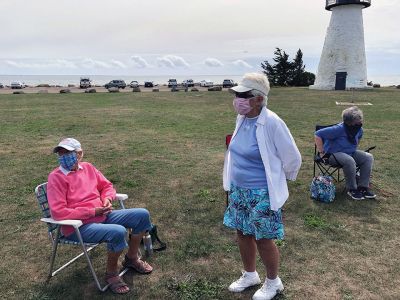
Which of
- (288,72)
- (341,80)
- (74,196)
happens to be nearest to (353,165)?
(74,196)

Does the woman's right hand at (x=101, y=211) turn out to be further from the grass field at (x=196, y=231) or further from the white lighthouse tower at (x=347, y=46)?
the white lighthouse tower at (x=347, y=46)

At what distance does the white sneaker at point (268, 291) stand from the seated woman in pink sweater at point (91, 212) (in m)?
1.26

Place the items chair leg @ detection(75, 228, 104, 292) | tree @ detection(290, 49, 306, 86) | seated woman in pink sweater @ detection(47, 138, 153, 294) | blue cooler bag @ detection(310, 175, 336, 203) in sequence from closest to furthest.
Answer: chair leg @ detection(75, 228, 104, 292), seated woman in pink sweater @ detection(47, 138, 153, 294), blue cooler bag @ detection(310, 175, 336, 203), tree @ detection(290, 49, 306, 86)

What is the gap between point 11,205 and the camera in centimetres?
649

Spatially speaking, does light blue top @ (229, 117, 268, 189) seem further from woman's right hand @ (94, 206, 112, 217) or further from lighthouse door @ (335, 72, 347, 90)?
lighthouse door @ (335, 72, 347, 90)

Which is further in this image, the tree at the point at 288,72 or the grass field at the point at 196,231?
the tree at the point at 288,72

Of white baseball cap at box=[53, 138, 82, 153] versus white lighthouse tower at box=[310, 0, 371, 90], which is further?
white lighthouse tower at box=[310, 0, 371, 90]

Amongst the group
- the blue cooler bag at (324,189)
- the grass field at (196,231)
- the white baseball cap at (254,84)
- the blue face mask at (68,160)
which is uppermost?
the white baseball cap at (254,84)

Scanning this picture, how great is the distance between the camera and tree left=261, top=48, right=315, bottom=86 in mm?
51169

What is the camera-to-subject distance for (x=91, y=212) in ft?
13.1

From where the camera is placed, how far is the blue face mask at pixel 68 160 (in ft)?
13.2

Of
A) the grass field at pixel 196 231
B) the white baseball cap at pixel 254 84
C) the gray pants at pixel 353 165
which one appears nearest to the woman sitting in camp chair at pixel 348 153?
the gray pants at pixel 353 165

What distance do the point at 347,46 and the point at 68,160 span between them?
3826 cm

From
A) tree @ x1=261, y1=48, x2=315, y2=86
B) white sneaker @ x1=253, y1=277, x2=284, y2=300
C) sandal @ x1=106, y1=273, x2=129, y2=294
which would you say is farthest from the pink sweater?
tree @ x1=261, y1=48, x2=315, y2=86
